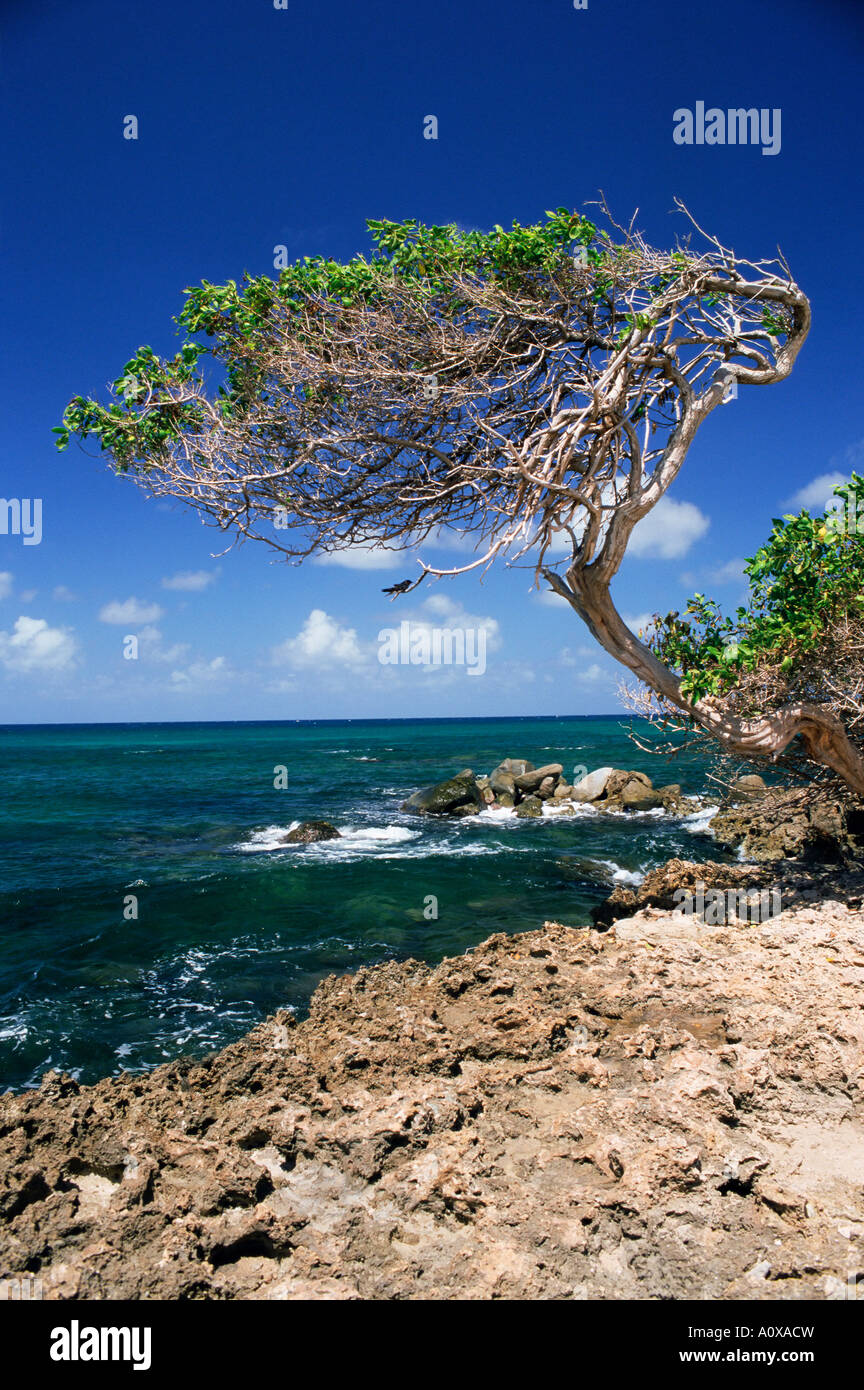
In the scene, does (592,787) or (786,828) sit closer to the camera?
(786,828)

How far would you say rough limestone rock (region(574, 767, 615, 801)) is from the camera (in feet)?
90.3

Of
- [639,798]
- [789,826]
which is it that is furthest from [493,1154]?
[639,798]

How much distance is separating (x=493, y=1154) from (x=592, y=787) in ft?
78.8

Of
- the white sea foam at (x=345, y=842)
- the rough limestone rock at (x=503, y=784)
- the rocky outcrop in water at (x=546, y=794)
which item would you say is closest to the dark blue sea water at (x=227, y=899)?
the white sea foam at (x=345, y=842)

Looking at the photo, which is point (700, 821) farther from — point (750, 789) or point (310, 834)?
point (310, 834)

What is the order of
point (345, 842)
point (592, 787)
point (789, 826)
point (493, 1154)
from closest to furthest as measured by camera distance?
point (493, 1154)
point (789, 826)
point (345, 842)
point (592, 787)

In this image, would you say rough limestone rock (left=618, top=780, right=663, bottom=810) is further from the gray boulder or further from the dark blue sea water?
the gray boulder

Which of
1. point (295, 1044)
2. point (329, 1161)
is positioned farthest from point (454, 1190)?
point (295, 1044)

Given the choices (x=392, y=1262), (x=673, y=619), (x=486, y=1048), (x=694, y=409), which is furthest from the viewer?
(x=673, y=619)

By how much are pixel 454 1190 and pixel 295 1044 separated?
3.08m

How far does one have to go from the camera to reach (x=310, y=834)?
70.8 ft

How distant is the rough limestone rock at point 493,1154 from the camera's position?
3.64 meters
